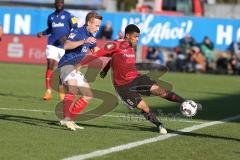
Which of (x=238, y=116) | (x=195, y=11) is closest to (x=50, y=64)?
(x=238, y=116)

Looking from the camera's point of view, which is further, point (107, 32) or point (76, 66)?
point (107, 32)

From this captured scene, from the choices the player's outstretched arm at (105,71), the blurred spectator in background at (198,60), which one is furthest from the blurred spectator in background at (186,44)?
the player's outstretched arm at (105,71)

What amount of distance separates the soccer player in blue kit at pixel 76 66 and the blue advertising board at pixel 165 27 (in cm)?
2010

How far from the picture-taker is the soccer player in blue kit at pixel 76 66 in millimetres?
11992

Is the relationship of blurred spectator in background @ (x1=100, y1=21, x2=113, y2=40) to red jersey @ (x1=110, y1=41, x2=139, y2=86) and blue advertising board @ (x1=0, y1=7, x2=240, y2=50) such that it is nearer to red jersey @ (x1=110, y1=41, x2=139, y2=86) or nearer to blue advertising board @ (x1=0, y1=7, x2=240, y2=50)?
blue advertising board @ (x1=0, y1=7, x2=240, y2=50)

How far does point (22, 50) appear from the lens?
32.5m

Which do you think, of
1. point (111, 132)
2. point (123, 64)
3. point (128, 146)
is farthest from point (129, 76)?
point (128, 146)

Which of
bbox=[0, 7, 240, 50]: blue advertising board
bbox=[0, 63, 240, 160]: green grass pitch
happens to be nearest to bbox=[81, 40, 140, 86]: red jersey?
bbox=[0, 63, 240, 160]: green grass pitch

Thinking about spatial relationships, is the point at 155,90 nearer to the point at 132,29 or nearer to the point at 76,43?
the point at 132,29

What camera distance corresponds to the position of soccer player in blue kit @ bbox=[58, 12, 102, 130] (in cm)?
1199

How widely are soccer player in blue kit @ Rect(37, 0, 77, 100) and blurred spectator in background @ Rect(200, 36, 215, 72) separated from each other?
14919 millimetres

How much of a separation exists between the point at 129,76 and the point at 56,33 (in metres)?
5.86

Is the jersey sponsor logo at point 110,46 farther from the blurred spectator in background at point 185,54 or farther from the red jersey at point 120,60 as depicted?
the blurred spectator in background at point 185,54

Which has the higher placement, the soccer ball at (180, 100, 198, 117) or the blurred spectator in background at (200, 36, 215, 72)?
the soccer ball at (180, 100, 198, 117)
